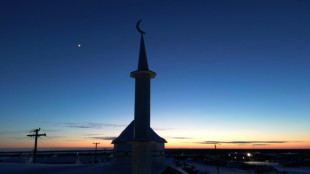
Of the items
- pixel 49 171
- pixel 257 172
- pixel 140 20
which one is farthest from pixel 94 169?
pixel 257 172

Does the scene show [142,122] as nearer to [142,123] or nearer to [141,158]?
[142,123]

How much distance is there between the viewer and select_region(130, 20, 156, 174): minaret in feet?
46.8

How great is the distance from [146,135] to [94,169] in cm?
1148

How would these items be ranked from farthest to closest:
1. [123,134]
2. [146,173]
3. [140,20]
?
[123,134] < [140,20] < [146,173]

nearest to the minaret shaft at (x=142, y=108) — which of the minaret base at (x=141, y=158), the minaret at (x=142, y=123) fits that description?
the minaret at (x=142, y=123)

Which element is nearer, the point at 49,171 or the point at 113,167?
the point at 49,171

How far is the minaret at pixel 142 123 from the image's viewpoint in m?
14.2

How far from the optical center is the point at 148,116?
49.4 feet

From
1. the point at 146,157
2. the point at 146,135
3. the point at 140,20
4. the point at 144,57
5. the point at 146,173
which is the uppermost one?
the point at 140,20

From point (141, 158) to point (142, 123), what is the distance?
6.89 feet

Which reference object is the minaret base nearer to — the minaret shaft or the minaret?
the minaret

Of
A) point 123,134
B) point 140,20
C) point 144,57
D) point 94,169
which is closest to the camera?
point 144,57

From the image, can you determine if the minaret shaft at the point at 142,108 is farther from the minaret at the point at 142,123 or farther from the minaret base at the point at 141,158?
the minaret base at the point at 141,158

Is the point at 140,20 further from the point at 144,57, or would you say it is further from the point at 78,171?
the point at 78,171
